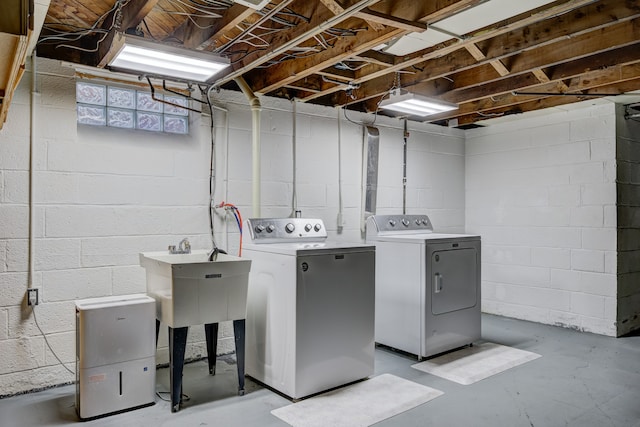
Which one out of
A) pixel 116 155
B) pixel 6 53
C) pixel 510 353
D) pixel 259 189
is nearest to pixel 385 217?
pixel 259 189

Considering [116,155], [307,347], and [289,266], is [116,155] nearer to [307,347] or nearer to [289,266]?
[289,266]

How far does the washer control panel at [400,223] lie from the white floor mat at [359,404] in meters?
1.57

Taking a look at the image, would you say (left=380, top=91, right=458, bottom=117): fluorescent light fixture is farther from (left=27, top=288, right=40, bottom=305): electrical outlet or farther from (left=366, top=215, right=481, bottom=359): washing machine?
(left=27, top=288, right=40, bottom=305): electrical outlet

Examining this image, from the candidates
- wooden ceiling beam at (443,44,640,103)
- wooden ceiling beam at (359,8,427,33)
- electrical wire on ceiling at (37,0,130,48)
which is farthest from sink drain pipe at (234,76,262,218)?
wooden ceiling beam at (443,44,640,103)

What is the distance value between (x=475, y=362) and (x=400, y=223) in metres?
1.51

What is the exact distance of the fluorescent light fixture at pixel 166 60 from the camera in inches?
95.8

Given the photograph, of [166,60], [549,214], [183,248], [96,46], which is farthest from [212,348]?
[549,214]

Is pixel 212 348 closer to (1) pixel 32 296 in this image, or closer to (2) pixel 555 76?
(1) pixel 32 296

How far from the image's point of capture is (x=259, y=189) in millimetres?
3797

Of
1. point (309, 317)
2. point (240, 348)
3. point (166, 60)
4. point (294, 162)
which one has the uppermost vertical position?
point (166, 60)

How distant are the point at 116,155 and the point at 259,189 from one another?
44.3 inches

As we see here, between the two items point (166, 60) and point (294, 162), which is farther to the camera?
point (294, 162)

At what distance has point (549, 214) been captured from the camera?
476 cm

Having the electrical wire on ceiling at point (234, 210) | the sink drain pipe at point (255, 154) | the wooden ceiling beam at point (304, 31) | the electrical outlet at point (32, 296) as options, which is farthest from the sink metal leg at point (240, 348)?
the wooden ceiling beam at point (304, 31)
